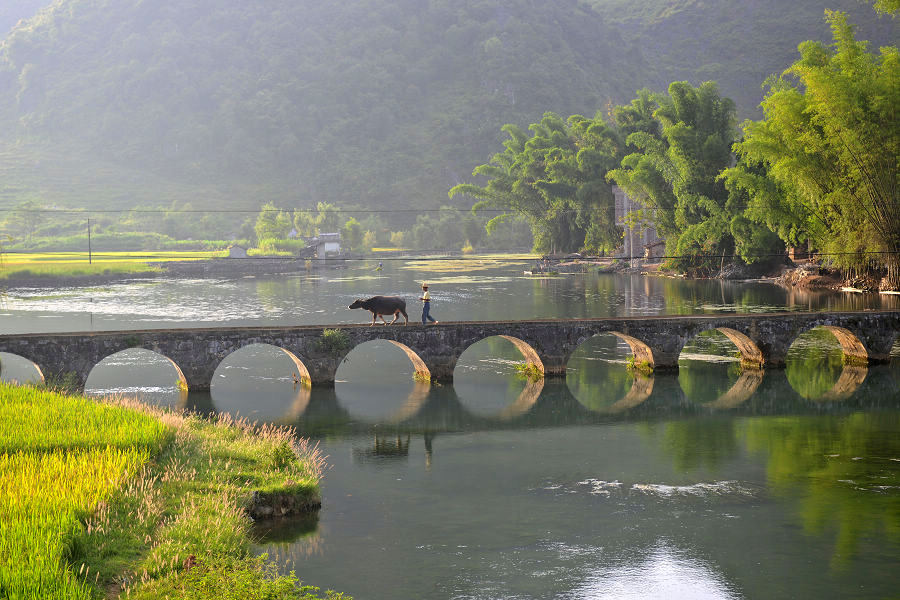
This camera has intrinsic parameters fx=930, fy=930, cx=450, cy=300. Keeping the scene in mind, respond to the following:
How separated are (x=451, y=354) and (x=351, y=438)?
34.9 feet

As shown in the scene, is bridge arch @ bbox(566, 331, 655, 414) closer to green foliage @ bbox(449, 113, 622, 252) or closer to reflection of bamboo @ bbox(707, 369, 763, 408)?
reflection of bamboo @ bbox(707, 369, 763, 408)

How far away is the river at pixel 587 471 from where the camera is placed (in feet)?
72.7

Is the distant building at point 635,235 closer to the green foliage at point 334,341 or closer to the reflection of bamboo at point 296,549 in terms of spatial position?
the green foliage at point 334,341

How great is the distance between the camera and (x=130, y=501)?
21062 mm

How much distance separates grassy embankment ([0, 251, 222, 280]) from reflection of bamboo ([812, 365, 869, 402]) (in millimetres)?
97714


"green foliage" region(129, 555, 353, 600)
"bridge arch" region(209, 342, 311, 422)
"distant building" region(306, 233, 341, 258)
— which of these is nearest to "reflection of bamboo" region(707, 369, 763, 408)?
"bridge arch" region(209, 342, 311, 422)

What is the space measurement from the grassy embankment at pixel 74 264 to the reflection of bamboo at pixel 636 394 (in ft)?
296

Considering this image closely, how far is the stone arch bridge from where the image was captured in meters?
42.2

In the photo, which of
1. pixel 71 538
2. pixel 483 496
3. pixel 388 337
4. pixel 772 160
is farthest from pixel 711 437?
pixel 772 160

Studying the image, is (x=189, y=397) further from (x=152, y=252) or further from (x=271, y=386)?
(x=152, y=252)

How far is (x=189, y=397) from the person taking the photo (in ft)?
142

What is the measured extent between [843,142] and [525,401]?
3843 centimetres

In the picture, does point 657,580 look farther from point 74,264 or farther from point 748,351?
point 74,264

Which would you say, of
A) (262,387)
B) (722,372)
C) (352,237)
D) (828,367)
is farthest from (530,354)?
(352,237)
